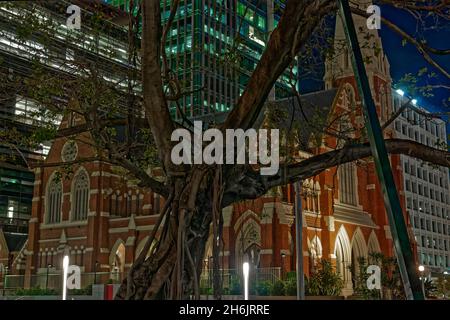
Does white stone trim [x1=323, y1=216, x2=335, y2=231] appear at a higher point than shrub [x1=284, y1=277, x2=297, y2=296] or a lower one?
higher

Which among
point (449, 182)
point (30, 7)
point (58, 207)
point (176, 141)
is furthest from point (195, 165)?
point (449, 182)

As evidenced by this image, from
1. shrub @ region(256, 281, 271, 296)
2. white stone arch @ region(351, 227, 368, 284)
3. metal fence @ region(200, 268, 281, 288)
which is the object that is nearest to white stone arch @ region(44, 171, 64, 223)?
metal fence @ region(200, 268, 281, 288)

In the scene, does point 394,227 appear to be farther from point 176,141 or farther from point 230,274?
point 230,274

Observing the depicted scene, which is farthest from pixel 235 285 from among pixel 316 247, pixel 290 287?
pixel 316 247

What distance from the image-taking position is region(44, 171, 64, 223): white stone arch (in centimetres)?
4797

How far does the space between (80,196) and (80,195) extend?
0.09m

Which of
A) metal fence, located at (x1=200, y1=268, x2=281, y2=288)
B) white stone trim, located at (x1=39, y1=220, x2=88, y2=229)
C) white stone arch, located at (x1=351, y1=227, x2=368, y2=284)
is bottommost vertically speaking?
metal fence, located at (x1=200, y1=268, x2=281, y2=288)

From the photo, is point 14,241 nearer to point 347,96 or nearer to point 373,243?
point 373,243

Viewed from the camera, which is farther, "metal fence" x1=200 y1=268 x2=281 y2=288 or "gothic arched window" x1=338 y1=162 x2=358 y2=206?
"gothic arched window" x1=338 y1=162 x2=358 y2=206

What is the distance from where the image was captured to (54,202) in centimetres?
4838

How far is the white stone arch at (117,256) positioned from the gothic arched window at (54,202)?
20.8 ft

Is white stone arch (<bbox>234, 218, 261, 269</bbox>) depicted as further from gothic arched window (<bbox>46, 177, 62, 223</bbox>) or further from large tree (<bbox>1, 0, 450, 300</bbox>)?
large tree (<bbox>1, 0, 450, 300</bbox>)

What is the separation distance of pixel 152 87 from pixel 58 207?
42.6 metres
